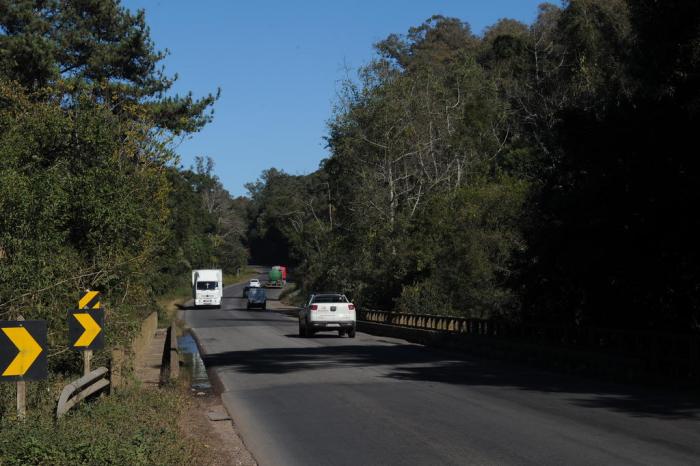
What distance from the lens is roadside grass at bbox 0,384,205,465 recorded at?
8.12m

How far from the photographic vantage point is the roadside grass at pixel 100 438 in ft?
26.6

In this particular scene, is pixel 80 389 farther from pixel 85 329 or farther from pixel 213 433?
pixel 213 433

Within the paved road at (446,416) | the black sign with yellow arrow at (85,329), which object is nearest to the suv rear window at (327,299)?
the paved road at (446,416)

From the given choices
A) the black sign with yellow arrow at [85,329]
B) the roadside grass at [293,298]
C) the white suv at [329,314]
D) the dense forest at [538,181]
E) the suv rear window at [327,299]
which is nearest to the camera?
the black sign with yellow arrow at [85,329]

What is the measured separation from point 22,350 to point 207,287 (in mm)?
67357

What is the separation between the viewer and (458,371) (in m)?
20.0

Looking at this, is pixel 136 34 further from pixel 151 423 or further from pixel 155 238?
pixel 151 423

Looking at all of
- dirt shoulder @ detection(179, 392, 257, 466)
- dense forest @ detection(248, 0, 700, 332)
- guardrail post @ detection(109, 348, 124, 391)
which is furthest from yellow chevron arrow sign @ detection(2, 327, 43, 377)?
dense forest @ detection(248, 0, 700, 332)

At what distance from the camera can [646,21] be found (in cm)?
1850

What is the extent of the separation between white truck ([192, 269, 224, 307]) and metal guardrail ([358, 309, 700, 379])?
4796 centimetres

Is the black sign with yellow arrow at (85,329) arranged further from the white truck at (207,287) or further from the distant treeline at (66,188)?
the white truck at (207,287)

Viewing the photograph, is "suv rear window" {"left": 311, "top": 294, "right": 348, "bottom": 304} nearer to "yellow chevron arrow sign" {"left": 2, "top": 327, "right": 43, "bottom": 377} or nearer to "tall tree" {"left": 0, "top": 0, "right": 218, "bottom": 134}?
"tall tree" {"left": 0, "top": 0, "right": 218, "bottom": 134}

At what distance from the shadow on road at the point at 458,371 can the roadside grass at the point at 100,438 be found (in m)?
6.95

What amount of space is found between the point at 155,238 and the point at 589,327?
11.7 meters
